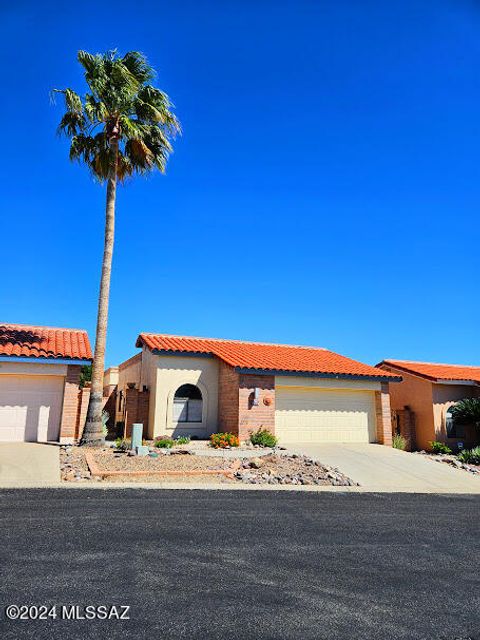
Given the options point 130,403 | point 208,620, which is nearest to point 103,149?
point 130,403

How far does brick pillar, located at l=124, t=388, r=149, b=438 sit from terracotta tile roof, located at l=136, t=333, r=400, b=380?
2.22 metres

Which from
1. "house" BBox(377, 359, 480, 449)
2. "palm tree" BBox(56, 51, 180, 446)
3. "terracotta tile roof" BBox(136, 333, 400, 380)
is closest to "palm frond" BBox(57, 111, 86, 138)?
"palm tree" BBox(56, 51, 180, 446)

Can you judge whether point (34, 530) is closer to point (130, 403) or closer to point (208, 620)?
point (208, 620)

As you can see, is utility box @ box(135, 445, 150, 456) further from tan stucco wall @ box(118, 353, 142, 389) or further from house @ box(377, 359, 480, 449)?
house @ box(377, 359, 480, 449)

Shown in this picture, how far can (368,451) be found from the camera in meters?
17.2

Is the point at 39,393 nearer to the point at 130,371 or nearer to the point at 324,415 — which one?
the point at 130,371

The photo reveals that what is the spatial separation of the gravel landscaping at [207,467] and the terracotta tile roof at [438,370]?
37.4ft

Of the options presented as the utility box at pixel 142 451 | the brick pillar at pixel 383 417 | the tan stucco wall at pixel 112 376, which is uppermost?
the tan stucco wall at pixel 112 376

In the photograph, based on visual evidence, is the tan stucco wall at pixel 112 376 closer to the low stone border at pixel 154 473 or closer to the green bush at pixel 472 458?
the low stone border at pixel 154 473

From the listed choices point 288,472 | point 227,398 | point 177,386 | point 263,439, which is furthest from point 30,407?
point 288,472

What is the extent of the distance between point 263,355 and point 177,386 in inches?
183

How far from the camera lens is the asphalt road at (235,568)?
3857 mm

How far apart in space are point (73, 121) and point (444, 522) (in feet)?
59.5

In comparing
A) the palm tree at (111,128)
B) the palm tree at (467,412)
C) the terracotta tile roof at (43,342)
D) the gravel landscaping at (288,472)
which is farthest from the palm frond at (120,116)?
the palm tree at (467,412)
